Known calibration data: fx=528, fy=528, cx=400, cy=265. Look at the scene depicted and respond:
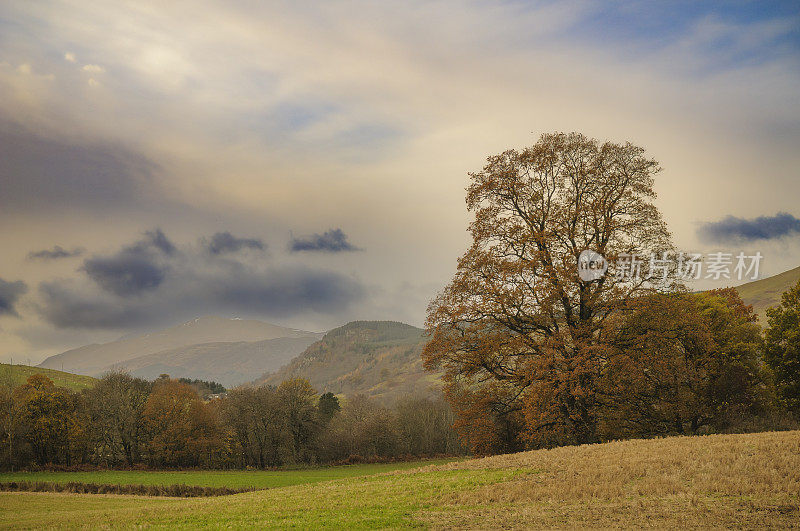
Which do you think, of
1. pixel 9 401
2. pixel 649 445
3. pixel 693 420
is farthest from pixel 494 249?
pixel 9 401

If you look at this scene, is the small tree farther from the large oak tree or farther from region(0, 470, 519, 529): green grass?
region(0, 470, 519, 529): green grass

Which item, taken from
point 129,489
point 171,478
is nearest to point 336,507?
point 129,489

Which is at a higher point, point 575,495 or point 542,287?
point 542,287

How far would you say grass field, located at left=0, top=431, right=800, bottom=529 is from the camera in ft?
45.0

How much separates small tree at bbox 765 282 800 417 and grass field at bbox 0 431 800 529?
104 feet

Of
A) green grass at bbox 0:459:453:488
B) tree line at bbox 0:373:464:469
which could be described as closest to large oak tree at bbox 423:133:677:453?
green grass at bbox 0:459:453:488

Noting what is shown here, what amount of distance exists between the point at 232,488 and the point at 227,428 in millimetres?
38654

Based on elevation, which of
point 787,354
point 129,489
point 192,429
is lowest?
point 129,489

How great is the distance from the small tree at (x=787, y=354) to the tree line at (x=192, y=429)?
53.3m

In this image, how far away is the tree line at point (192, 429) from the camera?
3113 inches

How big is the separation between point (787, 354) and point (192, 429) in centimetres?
8254

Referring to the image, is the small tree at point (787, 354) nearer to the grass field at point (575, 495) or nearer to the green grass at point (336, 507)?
the grass field at point (575, 495)

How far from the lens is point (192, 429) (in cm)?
8788

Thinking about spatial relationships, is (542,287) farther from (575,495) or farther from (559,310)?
(575,495)
